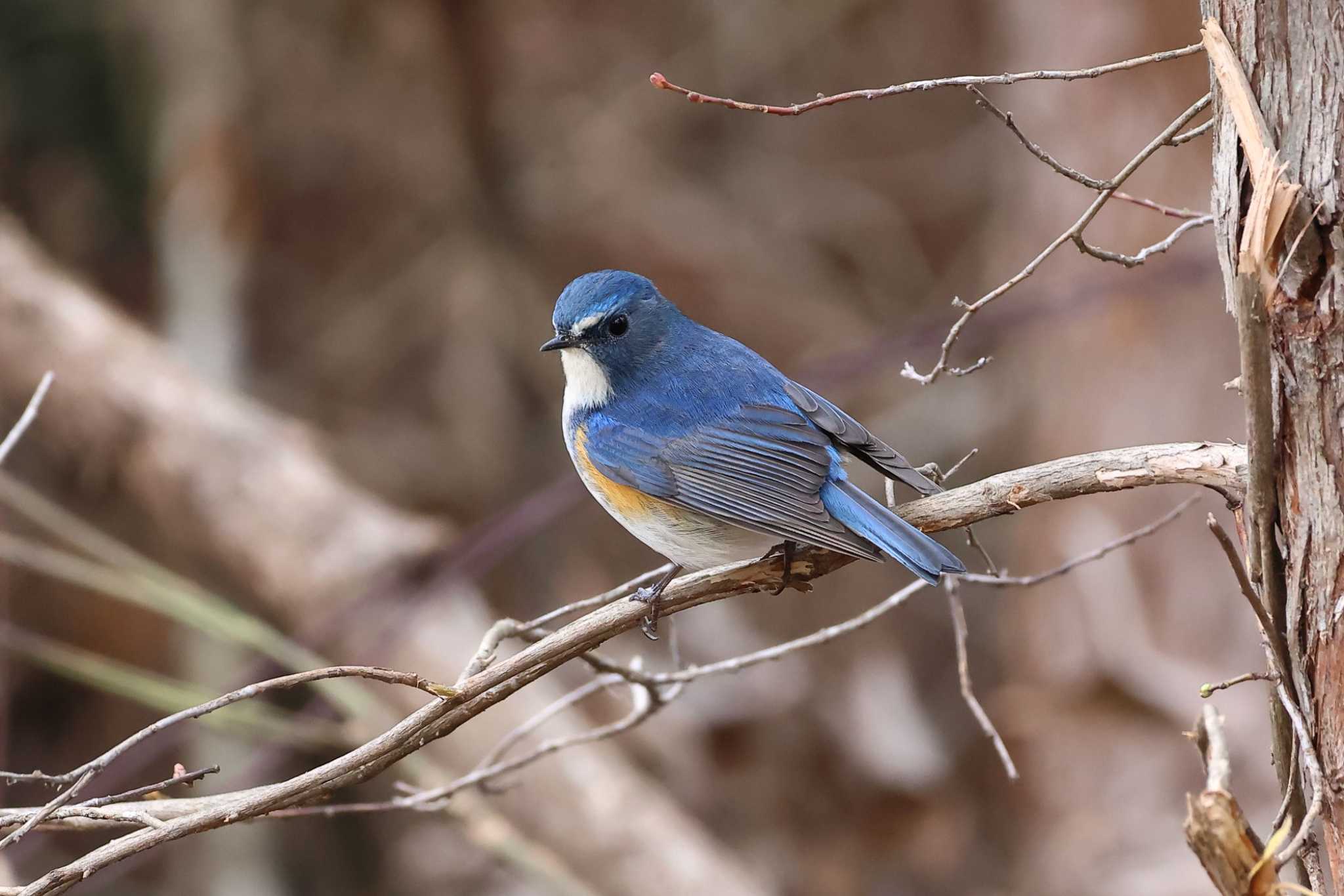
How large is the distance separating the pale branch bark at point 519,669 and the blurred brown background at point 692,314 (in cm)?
246

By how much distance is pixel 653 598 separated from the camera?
235cm

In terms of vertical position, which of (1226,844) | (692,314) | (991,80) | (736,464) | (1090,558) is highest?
(692,314)

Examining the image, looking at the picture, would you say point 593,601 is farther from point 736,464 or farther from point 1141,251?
point 1141,251

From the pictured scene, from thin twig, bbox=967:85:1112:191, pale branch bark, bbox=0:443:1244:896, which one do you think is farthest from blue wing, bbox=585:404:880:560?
thin twig, bbox=967:85:1112:191

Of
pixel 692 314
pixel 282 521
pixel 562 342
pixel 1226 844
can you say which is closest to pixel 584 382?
pixel 562 342

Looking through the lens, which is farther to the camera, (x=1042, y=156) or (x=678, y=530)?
(x=678, y=530)

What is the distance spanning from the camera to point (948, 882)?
6316mm

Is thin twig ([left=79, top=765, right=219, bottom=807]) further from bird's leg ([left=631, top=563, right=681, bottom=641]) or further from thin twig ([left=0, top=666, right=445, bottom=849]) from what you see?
bird's leg ([left=631, top=563, right=681, bottom=641])

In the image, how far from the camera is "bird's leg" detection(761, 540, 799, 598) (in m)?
2.53

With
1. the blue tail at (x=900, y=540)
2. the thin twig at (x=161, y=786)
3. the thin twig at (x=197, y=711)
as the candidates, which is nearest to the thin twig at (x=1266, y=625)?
the blue tail at (x=900, y=540)

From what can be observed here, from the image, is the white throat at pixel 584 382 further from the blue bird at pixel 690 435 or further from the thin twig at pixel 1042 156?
the thin twig at pixel 1042 156

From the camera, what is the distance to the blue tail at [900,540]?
8.00 ft

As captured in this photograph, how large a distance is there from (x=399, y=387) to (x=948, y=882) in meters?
4.13

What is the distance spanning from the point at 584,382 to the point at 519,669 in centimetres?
153
